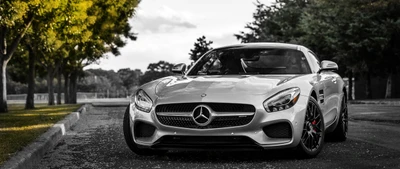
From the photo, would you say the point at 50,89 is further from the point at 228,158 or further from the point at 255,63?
the point at 228,158

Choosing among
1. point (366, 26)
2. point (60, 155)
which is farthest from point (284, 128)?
point (366, 26)

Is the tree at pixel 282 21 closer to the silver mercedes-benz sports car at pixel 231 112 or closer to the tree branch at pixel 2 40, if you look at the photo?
the tree branch at pixel 2 40

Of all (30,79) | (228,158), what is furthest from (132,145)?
(30,79)

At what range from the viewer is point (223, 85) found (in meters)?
7.48

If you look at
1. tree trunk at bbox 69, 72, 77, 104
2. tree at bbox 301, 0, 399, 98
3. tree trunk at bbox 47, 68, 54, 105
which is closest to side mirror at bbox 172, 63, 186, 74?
tree at bbox 301, 0, 399, 98

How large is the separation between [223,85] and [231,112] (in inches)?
18.2

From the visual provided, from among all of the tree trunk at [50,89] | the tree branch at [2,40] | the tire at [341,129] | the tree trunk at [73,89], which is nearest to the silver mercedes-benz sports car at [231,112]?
the tire at [341,129]

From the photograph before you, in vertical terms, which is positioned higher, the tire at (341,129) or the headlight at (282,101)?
the headlight at (282,101)

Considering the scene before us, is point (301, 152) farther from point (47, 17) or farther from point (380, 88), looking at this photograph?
point (380, 88)

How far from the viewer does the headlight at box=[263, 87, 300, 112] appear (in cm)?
711

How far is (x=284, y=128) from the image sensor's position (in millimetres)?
7152

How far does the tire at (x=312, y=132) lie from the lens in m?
7.36

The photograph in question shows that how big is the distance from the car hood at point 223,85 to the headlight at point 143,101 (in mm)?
145

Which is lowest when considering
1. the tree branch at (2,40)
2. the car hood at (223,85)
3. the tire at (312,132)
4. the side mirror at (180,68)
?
the tire at (312,132)
